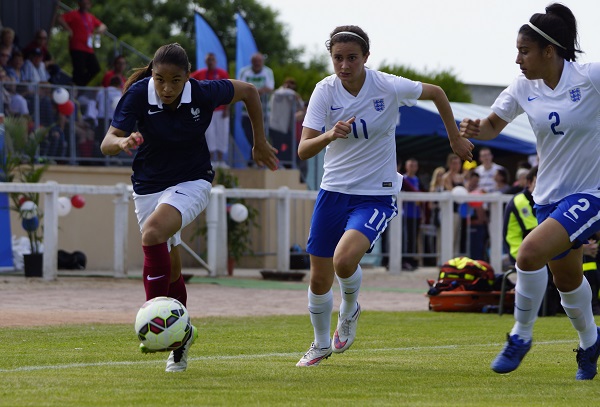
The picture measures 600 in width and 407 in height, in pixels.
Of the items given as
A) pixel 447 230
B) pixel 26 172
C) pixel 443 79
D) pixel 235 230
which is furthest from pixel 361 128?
pixel 443 79

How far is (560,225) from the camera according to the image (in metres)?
7.50

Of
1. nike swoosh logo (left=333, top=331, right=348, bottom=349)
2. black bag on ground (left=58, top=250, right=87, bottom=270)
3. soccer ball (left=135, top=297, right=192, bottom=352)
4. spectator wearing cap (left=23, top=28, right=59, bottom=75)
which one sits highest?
spectator wearing cap (left=23, top=28, right=59, bottom=75)

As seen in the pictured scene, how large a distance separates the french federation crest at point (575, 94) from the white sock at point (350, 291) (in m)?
1.93

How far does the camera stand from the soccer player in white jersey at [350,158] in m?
8.50

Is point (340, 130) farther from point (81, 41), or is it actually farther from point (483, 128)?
point (81, 41)

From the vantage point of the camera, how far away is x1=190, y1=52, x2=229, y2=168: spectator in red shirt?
69.3ft

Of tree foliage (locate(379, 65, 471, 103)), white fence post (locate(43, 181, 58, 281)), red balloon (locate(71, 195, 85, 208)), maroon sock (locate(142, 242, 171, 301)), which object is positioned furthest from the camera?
tree foliage (locate(379, 65, 471, 103))

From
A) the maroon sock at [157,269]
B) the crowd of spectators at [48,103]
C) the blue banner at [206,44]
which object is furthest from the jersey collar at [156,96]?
the blue banner at [206,44]

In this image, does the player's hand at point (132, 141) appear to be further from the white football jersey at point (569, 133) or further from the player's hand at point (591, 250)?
the player's hand at point (591, 250)

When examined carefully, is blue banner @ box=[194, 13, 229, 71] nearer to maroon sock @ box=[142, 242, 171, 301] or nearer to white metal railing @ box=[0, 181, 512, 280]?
white metal railing @ box=[0, 181, 512, 280]

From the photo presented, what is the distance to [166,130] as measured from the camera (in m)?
8.12

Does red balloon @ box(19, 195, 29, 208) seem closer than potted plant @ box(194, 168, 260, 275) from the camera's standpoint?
Yes

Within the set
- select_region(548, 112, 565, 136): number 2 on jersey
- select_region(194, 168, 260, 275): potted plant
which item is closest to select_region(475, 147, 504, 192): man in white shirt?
select_region(194, 168, 260, 275): potted plant

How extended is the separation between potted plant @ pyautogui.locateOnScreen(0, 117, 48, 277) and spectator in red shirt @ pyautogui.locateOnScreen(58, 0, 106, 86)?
3.04m
